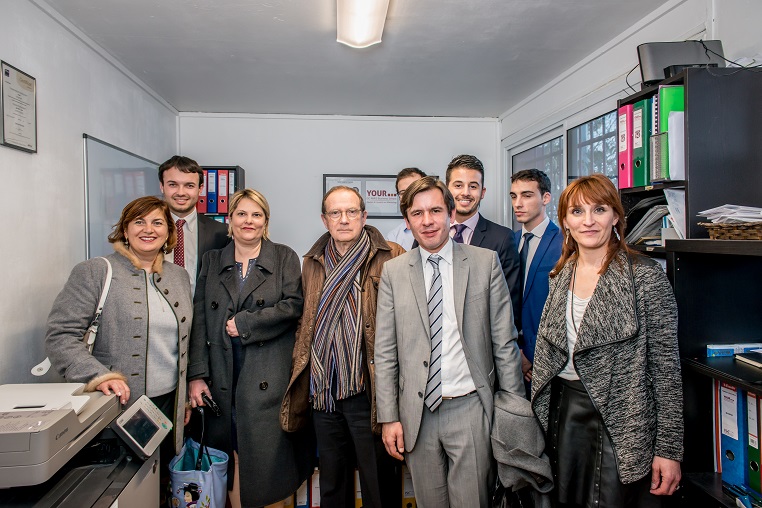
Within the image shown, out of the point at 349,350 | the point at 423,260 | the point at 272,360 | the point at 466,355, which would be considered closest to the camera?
the point at 466,355

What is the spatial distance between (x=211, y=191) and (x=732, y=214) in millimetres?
3784

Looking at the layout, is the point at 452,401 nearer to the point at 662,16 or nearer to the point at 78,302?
the point at 78,302

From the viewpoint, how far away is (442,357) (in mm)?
1695

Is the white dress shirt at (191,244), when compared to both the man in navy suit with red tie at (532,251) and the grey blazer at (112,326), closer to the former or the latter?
the grey blazer at (112,326)

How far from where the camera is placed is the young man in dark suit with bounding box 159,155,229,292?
2.62 meters

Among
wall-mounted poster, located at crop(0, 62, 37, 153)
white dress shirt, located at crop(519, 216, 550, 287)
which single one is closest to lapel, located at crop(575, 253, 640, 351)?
white dress shirt, located at crop(519, 216, 550, 287)

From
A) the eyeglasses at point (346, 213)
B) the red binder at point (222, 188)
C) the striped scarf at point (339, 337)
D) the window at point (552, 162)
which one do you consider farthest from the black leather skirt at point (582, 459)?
the red binder at point (222, 188)

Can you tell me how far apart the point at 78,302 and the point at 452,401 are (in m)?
1.46

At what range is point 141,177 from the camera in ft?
11.2

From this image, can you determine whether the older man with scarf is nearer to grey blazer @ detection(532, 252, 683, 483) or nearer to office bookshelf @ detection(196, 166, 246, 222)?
grey blazer @ detection(532, 252, 683, 483)

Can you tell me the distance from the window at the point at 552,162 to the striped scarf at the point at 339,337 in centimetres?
236

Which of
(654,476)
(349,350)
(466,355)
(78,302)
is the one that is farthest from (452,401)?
(78,302)

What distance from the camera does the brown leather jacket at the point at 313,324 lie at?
1967 millimetres

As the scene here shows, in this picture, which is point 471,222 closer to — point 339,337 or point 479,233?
point 479,233
